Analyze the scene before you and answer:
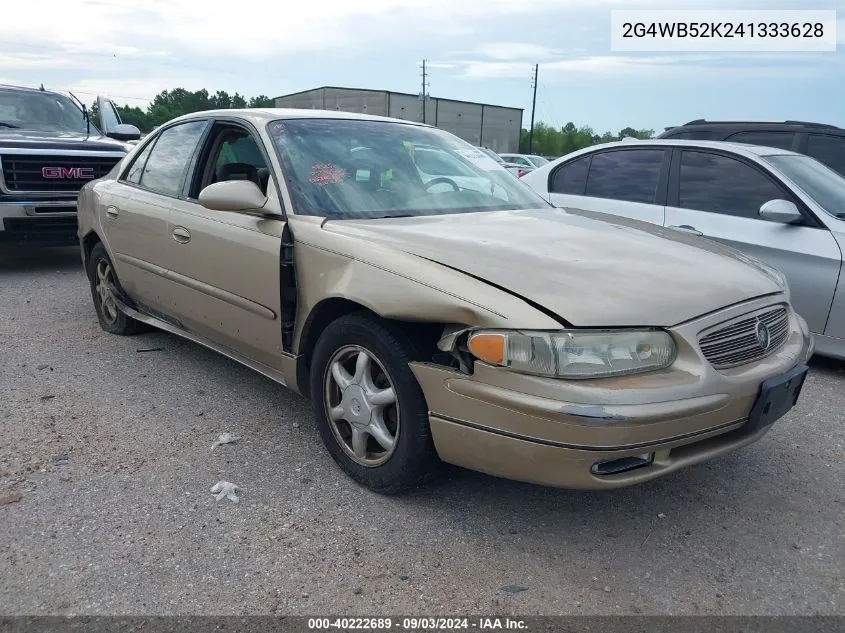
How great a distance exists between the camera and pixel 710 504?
113 inches

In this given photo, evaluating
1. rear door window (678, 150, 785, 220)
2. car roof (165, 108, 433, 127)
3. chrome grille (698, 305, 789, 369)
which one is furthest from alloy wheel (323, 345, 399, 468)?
rear door window (678, 150, 785, 220)

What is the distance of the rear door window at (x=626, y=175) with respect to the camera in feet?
17.8

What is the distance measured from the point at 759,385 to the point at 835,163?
4.89 m

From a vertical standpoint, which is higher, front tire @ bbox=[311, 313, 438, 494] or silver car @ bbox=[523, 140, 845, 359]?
silver car @ bbox=[523, 140, 845, 359]

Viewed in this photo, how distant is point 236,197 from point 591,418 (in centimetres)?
188

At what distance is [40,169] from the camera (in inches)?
282

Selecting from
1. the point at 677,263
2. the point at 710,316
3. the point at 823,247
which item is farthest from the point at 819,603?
the point at 823,247

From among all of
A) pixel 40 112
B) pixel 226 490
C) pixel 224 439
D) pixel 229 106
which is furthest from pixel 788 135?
pixel 229 106

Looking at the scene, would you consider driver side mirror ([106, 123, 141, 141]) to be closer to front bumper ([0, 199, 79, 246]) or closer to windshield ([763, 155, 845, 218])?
front bumper ([0, 199, 79, 246])

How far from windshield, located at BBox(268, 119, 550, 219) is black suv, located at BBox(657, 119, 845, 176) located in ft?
10.9

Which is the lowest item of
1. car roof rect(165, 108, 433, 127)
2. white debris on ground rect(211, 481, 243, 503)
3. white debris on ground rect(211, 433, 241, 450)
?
white debris on ground rect(211, 433, 241, 450)

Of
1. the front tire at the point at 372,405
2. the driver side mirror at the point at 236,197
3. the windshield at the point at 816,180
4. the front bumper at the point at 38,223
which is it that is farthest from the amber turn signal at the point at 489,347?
the front bumper at the point at 38,223

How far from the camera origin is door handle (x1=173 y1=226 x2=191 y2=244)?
12.3 ft

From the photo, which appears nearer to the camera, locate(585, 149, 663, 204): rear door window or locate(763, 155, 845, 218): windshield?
locate(763, 155, 845, 218): windshield
